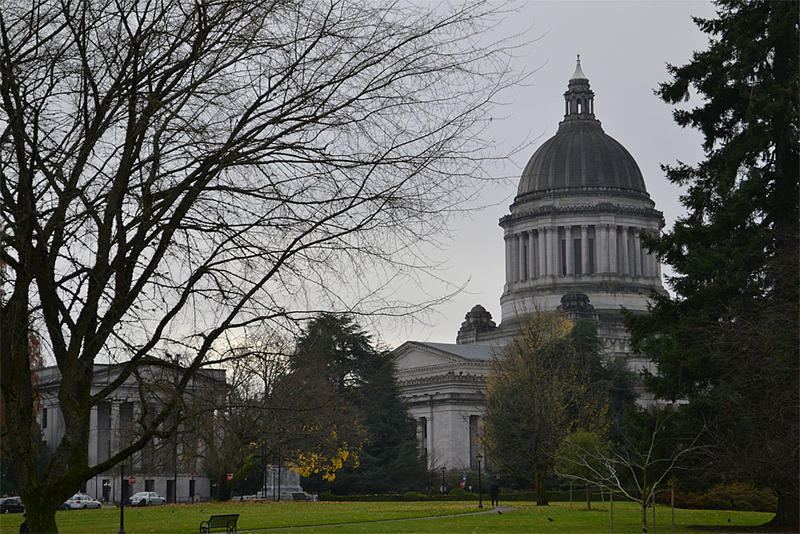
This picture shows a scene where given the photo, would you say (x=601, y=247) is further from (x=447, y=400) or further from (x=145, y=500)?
(x=145, y=500)

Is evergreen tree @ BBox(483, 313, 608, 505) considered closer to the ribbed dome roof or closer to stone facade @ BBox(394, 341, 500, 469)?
stone facade @ BBox(394, 341, 500, 469)

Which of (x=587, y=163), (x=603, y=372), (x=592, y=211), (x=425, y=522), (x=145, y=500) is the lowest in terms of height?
(x=145, y=500)

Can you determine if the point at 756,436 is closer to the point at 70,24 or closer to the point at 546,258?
the point at 70,24

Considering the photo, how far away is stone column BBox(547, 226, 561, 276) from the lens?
112 m

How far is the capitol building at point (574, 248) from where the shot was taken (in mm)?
104625

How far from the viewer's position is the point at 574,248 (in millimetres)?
112250

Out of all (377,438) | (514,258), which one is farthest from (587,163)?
(377,438)

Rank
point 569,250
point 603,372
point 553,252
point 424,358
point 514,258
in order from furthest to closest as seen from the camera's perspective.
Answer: point 514,258 < point 553,252 < point 569,250 < point 424,358 < point 603,372

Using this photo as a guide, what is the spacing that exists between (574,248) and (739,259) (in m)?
83.1

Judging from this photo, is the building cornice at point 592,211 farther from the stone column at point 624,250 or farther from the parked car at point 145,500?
the parked car at point 145,500

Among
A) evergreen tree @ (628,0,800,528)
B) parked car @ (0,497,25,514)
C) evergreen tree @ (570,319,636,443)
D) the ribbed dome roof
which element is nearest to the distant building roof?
the ribbed dome roof

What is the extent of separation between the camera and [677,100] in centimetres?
3347

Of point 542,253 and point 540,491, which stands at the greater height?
point 542,253

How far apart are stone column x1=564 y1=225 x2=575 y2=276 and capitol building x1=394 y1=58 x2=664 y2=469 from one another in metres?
0.10
